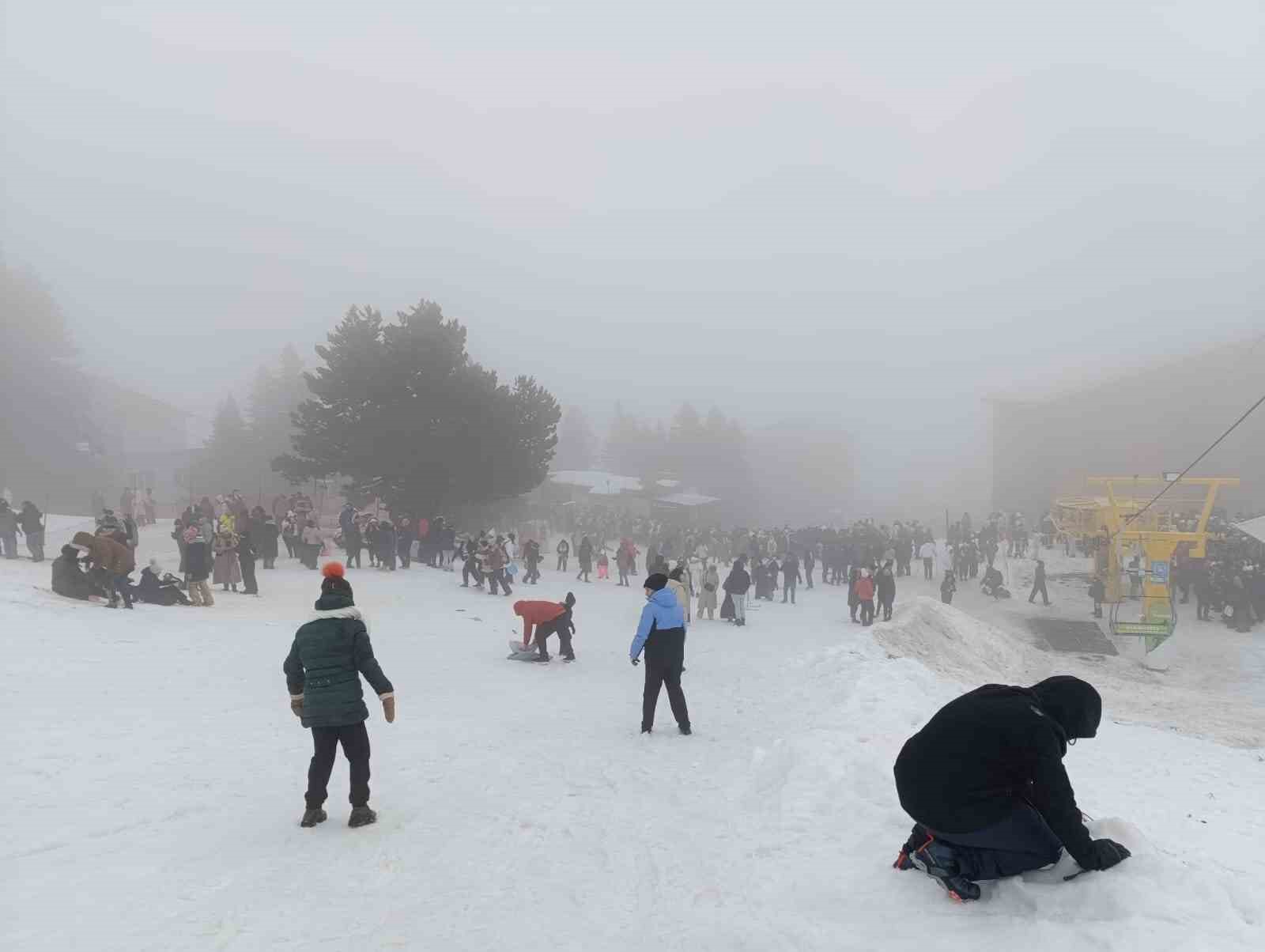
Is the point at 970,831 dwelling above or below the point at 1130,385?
below

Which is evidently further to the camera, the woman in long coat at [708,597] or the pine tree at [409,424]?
the pine tree at [409,424]

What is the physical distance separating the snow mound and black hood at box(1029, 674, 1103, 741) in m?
11.4

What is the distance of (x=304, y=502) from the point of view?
79.6 ft

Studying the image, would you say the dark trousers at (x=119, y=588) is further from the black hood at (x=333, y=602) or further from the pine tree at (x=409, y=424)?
the pine tree at (x=409, y=424)

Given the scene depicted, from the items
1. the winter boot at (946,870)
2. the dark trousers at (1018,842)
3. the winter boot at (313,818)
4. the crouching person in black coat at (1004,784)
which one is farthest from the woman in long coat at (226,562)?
the dark trousers at (1018,842)

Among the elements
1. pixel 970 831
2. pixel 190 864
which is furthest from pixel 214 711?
pixel 970 831

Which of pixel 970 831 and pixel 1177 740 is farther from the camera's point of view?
pixel 1177 740

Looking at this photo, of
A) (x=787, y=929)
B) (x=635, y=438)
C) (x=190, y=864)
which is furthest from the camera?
(x=635, y=438)

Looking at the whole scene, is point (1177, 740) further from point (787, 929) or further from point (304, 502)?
point (304, 502)

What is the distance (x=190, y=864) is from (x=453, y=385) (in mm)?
26381

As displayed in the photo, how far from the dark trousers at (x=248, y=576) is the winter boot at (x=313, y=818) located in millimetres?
13291

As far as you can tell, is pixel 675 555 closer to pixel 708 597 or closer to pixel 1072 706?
pixel 708 597

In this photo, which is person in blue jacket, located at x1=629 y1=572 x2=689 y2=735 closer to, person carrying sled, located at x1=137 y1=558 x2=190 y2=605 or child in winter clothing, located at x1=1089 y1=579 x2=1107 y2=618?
person carrying sled, located at x1=137 y1=558 x2=190 y2=605

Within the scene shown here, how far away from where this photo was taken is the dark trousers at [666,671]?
7.94 m
